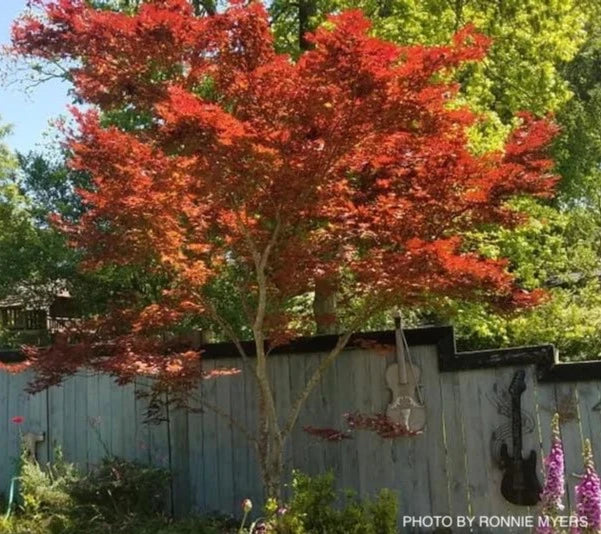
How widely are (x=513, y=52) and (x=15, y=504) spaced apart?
23.5ft

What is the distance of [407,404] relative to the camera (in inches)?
205

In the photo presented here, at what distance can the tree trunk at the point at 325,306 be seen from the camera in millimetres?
5152

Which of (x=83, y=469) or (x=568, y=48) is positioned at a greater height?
(x=568, y=48)

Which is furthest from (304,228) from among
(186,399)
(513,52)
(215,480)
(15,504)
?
(513,52)

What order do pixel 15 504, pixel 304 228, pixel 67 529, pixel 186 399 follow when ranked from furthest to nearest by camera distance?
pixel 15 504, pixel 186 399, pixel 67 529, pixel 304 228

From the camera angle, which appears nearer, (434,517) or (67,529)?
(434,517)

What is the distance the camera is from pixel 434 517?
5051mm

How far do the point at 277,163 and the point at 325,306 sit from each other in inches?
83.2

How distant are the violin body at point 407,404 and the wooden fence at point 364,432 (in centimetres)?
7

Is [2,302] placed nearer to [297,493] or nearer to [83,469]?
[83,469]

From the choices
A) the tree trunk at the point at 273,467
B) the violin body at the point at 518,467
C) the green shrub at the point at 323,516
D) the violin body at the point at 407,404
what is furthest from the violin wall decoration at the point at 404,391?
the green shrub at the point at 323,516

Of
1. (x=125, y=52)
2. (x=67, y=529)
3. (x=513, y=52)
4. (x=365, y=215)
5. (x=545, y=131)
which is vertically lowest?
(x=67, y=529)

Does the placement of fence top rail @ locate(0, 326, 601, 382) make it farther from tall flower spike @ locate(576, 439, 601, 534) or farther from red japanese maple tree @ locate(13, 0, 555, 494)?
tall flower spike @ locate(576, 439, 601, 534)

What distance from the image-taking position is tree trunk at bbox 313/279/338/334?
16.9 ft
